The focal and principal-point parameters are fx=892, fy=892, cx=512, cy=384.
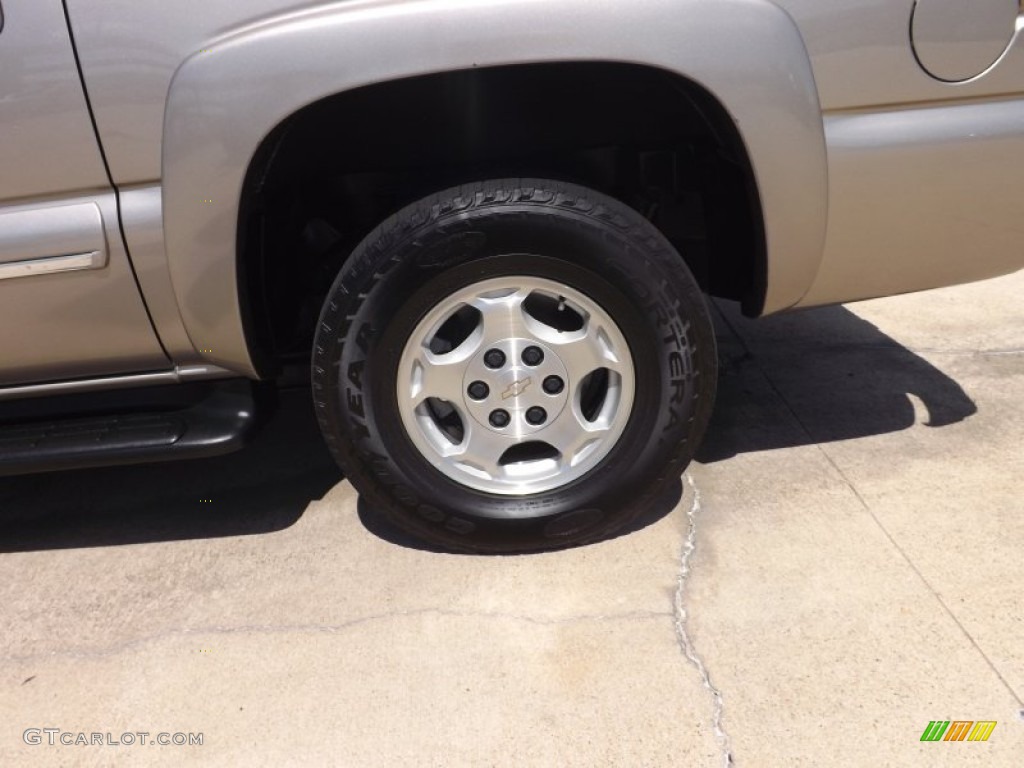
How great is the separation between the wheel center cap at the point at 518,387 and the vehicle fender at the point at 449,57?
0.68 metres

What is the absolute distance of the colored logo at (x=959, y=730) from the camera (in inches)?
68.2

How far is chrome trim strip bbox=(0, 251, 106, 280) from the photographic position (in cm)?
206

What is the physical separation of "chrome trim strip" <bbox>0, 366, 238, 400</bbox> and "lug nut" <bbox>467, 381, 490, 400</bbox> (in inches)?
25.3

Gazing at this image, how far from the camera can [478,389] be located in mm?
2270

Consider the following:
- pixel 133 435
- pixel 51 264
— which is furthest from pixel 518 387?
pixel 51 264

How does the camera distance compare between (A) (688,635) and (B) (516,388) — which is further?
(B) (516,388)

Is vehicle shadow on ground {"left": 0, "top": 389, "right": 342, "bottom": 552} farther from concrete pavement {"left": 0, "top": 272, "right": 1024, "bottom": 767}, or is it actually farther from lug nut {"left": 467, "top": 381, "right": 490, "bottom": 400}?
lug nut {"left": 467, "top": 381, "right": 490, "bottom": 400}

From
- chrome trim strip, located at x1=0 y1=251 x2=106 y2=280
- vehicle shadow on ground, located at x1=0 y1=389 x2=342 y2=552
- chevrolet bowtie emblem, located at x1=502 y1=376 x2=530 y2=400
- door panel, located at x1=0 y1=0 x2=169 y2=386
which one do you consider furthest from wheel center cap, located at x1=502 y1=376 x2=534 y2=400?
chrome trim strip, located at x1=0 y1=251 x2=106 y2=280

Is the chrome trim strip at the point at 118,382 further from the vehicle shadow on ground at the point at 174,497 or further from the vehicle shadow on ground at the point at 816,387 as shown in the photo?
the vehicle shadow on ground at the point at 816,387

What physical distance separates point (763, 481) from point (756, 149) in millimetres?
1006

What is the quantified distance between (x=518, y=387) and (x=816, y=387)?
1337 mm

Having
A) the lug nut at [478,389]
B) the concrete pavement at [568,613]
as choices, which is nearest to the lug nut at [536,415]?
the lug nut at [478,389]

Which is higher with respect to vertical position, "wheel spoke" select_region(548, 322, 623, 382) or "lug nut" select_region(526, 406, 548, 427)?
"wheel spoke" select_region(548, 322, 623, 382)
